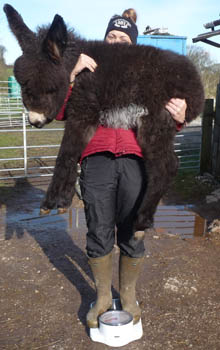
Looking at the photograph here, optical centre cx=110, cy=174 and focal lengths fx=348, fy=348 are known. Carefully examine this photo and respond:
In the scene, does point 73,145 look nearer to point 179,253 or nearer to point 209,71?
point 179,253

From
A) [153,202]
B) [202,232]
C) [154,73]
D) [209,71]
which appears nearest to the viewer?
[154,73]

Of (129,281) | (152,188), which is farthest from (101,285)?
(152,188)

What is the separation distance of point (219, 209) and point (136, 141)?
378 centimetres

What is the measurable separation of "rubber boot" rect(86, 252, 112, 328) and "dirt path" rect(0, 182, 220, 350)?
171 millimetres

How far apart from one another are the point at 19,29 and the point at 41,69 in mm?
341

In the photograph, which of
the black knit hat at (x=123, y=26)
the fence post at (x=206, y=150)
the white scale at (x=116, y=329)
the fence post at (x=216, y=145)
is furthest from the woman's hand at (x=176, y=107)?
the fence post at (x=206, y=150)

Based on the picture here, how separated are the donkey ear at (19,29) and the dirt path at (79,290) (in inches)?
87.2

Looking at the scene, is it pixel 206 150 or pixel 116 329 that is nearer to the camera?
pixel 116 329

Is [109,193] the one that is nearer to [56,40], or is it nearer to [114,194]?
[114,194]

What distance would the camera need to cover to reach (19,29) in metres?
2.19

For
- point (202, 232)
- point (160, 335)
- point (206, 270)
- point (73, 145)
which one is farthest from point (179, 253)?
point (73, 145)

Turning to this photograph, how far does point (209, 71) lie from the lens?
2069 cm

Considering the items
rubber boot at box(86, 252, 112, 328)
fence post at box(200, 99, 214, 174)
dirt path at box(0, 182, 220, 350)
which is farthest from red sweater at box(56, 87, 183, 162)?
fence post at box(200, 99, 214, 174)

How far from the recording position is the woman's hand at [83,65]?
217cm
